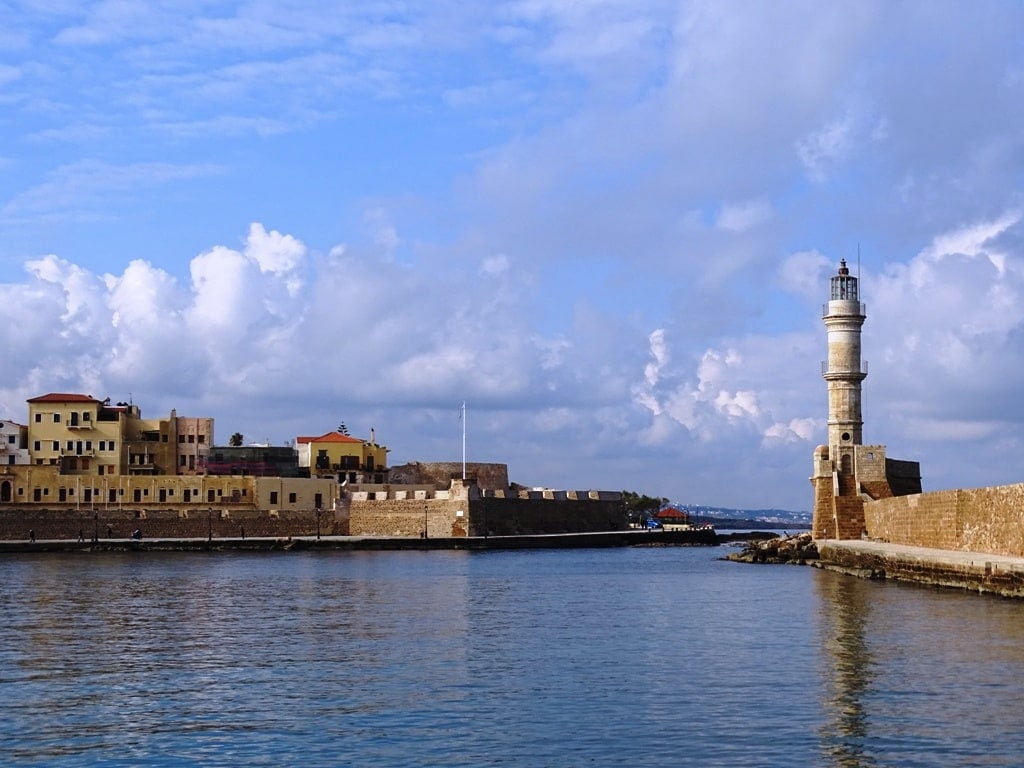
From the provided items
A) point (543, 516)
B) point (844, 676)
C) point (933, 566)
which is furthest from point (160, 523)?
point (844, 676)

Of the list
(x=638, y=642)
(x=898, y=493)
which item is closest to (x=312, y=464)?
(x=898, y=493)

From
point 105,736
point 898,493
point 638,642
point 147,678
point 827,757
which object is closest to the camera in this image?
point 827,757

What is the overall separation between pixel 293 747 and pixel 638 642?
32.7ft

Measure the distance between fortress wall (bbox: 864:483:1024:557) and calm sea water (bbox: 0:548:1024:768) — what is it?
2.83 m

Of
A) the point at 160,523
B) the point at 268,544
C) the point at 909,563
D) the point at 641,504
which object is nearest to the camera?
the point at 909,563

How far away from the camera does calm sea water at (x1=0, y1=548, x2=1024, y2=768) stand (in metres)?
14.3

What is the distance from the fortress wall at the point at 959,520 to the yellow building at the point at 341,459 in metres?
Answer: 41.5

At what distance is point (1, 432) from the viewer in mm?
76938

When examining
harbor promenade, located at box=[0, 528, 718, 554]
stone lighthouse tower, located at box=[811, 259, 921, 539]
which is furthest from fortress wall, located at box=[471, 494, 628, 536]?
stone lighthouse tower, located at box=[811, 259, 921, 539]

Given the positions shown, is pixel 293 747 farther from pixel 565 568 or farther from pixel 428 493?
pixel 428 493

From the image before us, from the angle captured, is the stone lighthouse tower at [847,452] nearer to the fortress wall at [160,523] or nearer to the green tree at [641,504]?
the fortress wall at [160,523]

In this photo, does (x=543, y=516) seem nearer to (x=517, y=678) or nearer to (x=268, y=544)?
(x=268, y=544)

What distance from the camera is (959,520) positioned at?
37062mm

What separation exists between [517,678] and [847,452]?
33.2m
